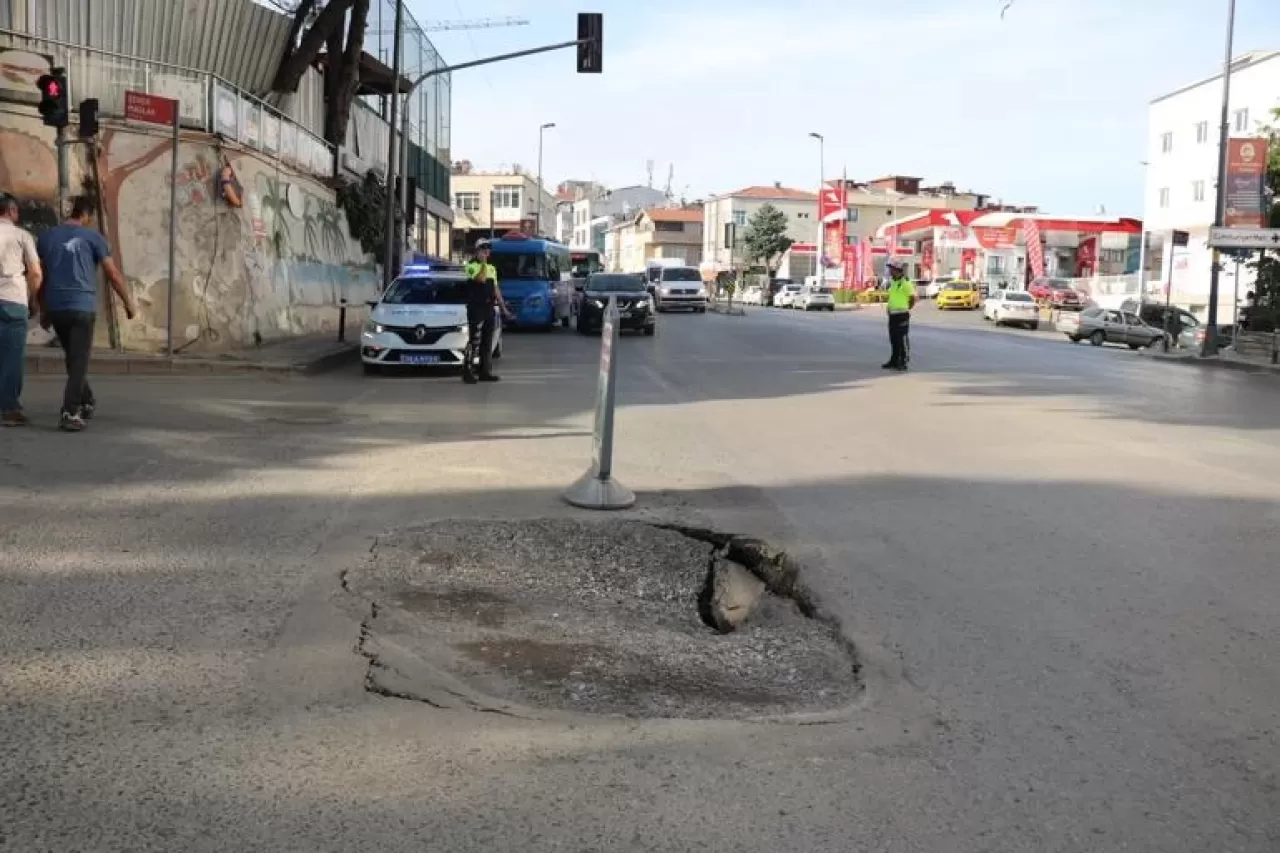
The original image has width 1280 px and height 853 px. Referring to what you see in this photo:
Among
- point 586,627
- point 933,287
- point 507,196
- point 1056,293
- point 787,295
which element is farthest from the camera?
point 507,196

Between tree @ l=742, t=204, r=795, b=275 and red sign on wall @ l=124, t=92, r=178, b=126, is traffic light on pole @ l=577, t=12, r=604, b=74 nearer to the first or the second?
red sign on wall @ l=124, t=92, r=178, b=126

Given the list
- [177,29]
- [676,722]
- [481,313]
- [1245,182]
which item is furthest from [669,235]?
[676,722]

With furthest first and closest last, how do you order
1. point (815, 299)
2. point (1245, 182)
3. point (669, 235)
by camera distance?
point (669, 235)
point (815, 299)
point (1245, 182)

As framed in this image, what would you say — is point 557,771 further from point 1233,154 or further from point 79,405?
point 1233,154

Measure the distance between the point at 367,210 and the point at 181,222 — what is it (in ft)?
40.4

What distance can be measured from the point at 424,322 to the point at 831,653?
12266mm

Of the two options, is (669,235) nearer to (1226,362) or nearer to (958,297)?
(958,297)

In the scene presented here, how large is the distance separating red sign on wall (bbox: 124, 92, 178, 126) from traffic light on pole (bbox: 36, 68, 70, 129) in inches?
36.1

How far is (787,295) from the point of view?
66125 mm

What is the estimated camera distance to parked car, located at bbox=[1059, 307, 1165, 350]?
114ft

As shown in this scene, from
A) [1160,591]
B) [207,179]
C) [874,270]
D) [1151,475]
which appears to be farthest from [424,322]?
[874,270]

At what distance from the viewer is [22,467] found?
8.08 metres

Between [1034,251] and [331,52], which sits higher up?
[331,52]

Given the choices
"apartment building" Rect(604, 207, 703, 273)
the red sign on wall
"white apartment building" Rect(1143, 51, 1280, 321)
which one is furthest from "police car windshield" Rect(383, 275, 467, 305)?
"apartment building" Rect(604, 207, 703, 273)
